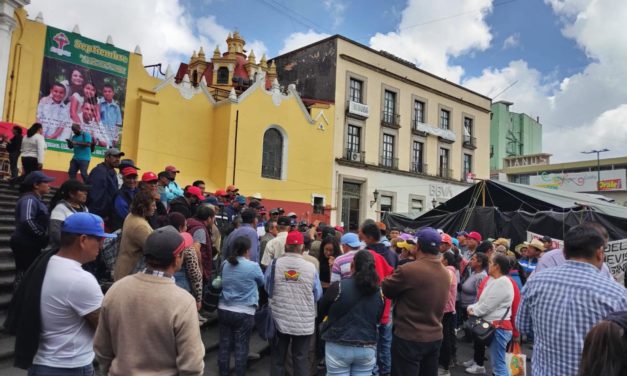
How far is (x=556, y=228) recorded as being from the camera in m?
11.0

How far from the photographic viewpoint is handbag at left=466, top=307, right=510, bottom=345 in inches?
184

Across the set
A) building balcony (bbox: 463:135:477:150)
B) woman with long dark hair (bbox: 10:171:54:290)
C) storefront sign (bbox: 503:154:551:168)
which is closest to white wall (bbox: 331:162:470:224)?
building balcony (bbox: 463:135:477:150)

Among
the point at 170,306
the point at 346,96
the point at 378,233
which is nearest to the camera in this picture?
the point at 170,306

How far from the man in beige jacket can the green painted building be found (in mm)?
48069

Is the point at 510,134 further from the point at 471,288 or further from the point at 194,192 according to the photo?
the point at 194,192

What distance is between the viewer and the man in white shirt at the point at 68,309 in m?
2.18

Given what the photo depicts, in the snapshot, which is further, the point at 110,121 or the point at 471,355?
the point at 110,121

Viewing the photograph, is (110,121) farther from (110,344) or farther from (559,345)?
(559,345)

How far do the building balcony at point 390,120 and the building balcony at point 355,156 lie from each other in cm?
263

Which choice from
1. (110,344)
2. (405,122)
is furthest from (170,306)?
(405,122)

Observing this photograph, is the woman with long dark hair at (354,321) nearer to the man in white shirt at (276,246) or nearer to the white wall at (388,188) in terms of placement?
the man in white shirt at (276,246)

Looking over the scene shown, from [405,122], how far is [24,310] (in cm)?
2577

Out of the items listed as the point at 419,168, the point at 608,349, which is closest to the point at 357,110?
the point at 419,168

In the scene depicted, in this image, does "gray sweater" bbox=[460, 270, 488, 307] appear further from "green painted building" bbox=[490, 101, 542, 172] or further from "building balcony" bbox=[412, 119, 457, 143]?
"green painted building" bbox=[490, 101, 542, 172]
